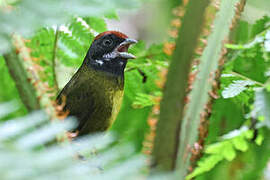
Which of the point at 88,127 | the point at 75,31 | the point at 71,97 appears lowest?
the point at 88,127

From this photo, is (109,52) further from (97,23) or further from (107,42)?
(97,23)

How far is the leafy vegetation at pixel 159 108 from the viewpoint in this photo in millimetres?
577

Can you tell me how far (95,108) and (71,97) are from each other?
146mm

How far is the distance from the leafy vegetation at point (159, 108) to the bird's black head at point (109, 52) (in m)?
0.24

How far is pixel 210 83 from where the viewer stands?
113cm

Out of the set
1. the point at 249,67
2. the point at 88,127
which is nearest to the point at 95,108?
the point at 88,127

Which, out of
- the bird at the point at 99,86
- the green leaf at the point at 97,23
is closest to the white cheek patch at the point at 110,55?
the bird at the point at 99,86

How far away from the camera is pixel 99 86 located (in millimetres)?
2574

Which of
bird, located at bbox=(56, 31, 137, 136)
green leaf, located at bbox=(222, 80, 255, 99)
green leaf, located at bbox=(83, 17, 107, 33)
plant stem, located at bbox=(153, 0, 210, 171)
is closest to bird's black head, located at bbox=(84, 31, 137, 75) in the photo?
bird, located at bbox=(56, 31, 137, 136)

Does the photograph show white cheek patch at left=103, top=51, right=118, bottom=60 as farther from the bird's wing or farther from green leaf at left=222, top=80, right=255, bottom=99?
green leaf at left=222, top=80, right=255, bottom=99

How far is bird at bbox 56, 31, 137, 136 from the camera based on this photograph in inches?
97.3

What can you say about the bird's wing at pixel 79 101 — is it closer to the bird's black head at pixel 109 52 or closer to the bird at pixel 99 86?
the bird at pixel 99 86

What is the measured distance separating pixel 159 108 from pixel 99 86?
1.57 metres

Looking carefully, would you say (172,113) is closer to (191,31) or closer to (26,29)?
(191,31)
